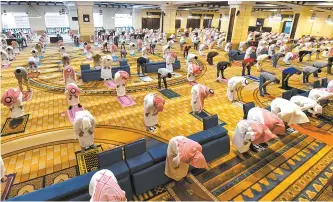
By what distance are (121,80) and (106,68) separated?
6.75 feet

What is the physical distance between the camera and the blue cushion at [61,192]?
2802mm

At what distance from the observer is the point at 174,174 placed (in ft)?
11.8

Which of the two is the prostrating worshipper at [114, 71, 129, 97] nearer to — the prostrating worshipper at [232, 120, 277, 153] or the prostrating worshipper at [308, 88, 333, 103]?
the prostrating worshipper at [232, 120, 277, 153]

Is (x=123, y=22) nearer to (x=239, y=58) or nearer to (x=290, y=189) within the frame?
(x=239, y=58)

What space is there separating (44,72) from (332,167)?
37.5 feet

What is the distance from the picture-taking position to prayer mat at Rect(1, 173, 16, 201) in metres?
3.57

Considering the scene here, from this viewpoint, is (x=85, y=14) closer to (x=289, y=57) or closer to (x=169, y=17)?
(x=169, y=17)

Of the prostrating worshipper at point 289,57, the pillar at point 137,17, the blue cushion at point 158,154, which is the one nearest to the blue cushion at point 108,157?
the blue cushion at point 158,154

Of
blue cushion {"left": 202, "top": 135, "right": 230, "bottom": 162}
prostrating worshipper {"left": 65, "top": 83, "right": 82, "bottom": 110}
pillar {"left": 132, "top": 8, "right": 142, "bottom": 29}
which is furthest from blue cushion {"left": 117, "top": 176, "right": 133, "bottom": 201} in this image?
pillar {"left": 132, "top": 8, "right": 142, "bottom": 29}

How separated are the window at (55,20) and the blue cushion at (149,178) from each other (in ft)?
93.9

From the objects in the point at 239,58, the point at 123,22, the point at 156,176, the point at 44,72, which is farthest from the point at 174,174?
the point at 123,22

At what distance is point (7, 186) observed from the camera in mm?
3758

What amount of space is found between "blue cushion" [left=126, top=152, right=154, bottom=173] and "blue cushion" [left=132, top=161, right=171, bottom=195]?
66 millimetres

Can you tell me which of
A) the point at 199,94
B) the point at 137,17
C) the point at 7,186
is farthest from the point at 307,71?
the point at 137,17
